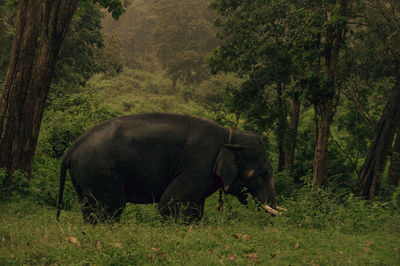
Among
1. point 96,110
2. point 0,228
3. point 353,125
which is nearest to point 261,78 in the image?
point 353,125

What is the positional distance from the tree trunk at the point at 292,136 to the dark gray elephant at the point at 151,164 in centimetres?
612

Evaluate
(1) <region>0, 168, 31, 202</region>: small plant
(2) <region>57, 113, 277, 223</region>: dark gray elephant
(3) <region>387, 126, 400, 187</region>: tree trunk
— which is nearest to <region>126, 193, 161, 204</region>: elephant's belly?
(2) <region>57, 113, 277, 223</region>: dark gray elephant

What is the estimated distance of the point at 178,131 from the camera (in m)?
6.61

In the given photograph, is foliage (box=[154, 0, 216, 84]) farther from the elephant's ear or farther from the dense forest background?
the elephant's ear

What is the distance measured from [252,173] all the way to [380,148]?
16.6 feet

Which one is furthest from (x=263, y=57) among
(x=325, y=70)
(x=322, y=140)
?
(x=322, y=140)

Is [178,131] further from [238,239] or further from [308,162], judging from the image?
[308,162]

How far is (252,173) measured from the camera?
7.05 meters

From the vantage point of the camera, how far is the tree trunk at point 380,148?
10461 millimetres

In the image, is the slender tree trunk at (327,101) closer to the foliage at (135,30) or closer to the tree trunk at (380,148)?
the tree trunk at (380,148)

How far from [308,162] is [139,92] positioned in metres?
25.6

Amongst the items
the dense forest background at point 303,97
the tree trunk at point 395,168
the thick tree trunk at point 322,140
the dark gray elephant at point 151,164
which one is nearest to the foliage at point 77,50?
the dense forest background at point 303,97

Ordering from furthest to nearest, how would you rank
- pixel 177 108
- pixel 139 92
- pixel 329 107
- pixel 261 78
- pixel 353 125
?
1. pixel 139 92
2. pixel 177 108
3. pixel 353 125
4. pixel 261 78
5. pixel 329 107

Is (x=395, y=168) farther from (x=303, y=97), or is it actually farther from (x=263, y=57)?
(x=263, y=57)
